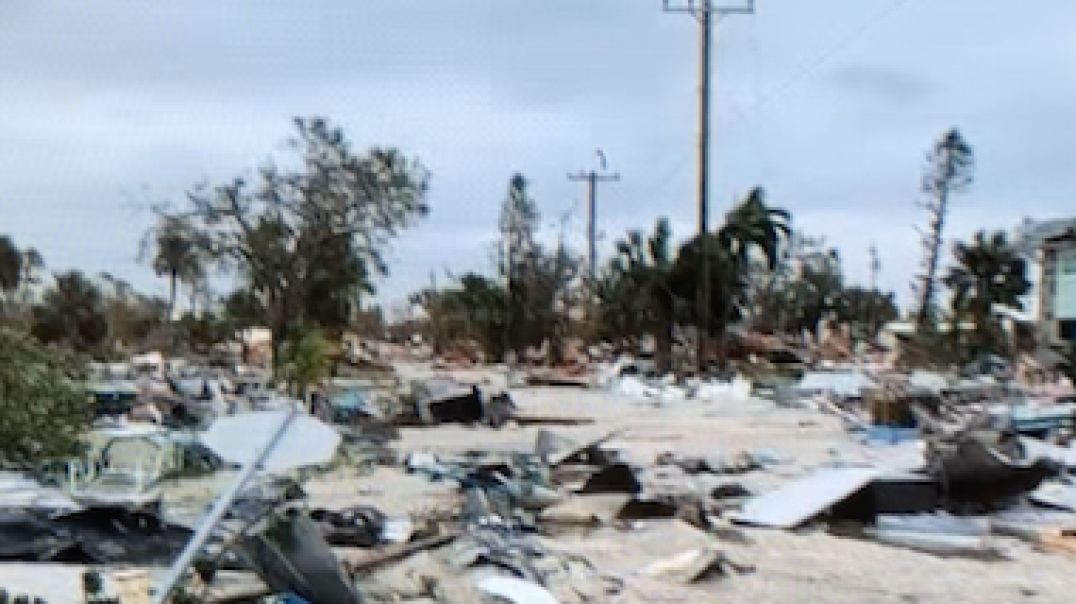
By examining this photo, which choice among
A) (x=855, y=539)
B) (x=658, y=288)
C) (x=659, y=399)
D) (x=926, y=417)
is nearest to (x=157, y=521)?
(x=855, y=539)

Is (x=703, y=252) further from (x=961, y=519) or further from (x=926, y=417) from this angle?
(x=961, y=519)

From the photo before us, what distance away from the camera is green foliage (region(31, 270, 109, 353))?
3891 cm

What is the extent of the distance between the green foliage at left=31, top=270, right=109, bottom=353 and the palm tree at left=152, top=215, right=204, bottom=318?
7.03 ft

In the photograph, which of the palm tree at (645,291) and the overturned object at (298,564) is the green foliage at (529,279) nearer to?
the palm tree at (645,291)

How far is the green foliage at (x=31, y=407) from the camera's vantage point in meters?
12.6

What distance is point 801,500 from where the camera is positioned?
40.1 feet

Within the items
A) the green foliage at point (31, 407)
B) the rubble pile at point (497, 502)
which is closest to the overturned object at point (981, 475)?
the rubble pile at point (497, 502)

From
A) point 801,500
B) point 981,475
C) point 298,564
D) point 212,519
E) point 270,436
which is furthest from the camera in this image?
point 981,475

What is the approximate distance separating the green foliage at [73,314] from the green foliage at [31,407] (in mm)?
25382

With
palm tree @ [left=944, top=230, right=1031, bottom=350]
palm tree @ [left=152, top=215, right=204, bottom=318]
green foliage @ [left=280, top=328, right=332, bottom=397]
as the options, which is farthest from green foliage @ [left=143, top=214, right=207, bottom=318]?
palm tree @ [left=944, top=230, right=1031, bottom=350]

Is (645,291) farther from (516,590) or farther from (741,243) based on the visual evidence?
(516,590)

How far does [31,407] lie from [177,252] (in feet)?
94.9

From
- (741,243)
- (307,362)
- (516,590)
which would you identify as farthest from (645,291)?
(516,590)

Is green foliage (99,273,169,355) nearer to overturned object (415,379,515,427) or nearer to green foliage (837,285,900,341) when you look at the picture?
overturned object (415,379,515,427)
